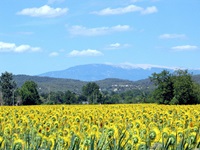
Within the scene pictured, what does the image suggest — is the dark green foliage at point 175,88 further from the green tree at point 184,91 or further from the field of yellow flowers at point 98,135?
the field of yellow flowers at point 98,135

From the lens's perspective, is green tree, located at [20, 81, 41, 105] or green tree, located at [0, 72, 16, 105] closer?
green tree, located at [20, 81, 41, 105]

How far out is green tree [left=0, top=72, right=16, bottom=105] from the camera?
124338 millimetres

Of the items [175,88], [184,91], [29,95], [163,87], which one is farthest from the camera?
[29,95]

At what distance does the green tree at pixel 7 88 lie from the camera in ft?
408

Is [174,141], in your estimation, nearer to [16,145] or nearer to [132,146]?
[132,146]

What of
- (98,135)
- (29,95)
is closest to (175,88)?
(29,95)

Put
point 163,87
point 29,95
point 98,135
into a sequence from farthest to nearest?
point 29,95, point 163,87, point 98,135

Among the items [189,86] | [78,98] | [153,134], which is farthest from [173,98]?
[78,98]

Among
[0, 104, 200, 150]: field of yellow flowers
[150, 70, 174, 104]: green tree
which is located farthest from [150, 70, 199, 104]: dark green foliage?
[0, 104, 200, 150]: field of yellow flowers

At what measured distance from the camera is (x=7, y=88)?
12975 cm

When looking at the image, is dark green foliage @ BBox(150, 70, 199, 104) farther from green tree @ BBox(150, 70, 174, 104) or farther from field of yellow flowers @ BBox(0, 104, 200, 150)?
field of yellow flowers @ BBox(0, 104, 200, 150)

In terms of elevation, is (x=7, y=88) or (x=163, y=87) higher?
(x=7, y=88)

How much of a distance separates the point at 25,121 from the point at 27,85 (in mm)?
94122

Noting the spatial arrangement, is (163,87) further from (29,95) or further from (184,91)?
(29,95)
